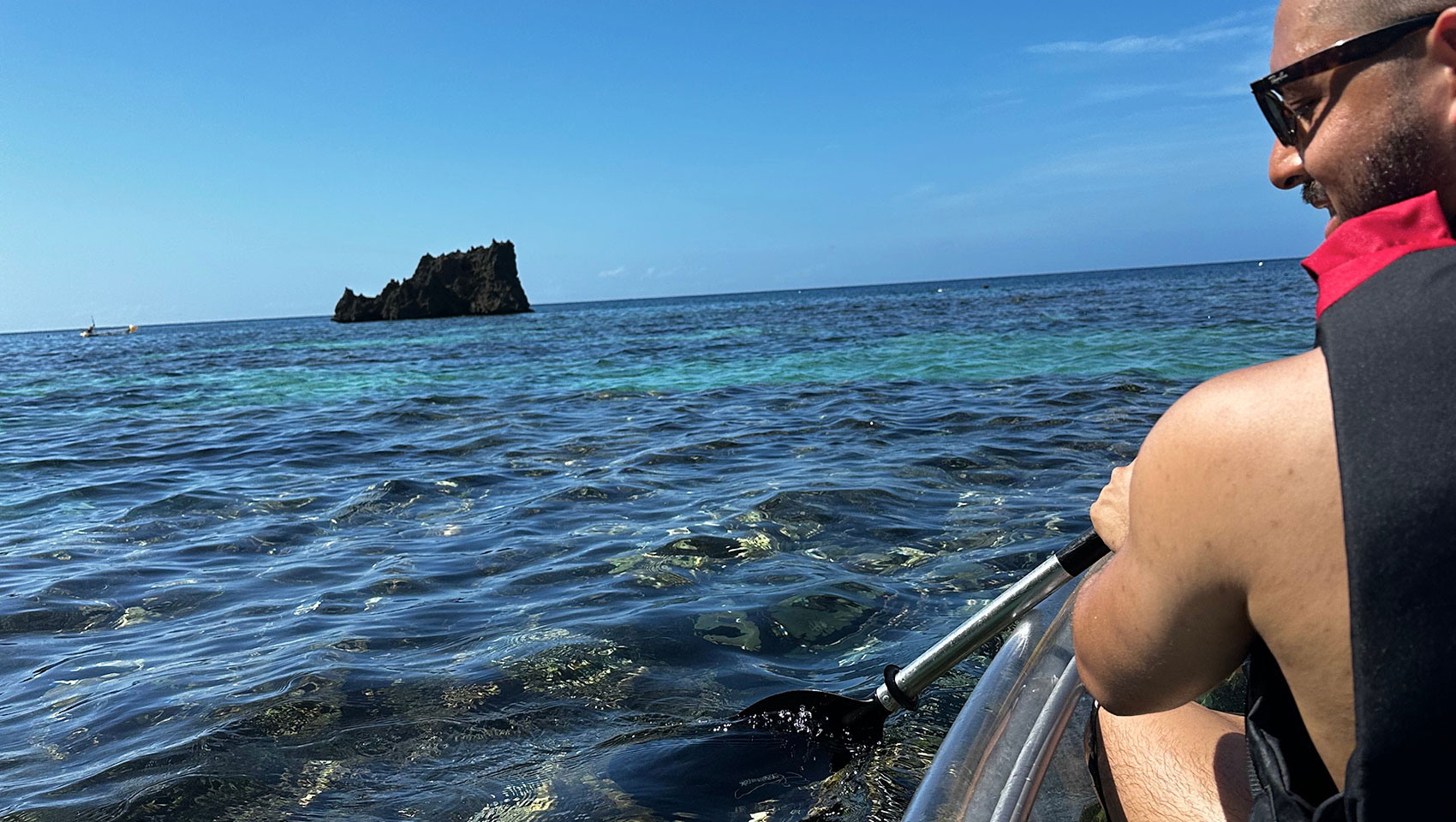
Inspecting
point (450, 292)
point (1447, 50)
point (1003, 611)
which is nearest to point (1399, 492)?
point (1447, 50)

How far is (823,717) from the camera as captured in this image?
3.50 m

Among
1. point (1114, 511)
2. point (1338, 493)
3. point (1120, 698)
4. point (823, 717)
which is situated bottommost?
point (823, 717)

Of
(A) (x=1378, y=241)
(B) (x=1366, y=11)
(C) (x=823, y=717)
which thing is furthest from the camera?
(C) (x=823, y=717)

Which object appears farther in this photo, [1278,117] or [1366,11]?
[1278,117]

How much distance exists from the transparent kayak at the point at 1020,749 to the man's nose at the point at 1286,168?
104 centimetres

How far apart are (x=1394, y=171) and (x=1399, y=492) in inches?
18.1

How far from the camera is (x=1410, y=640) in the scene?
104 cm

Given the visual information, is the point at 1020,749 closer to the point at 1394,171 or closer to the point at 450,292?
the point at 1394,171

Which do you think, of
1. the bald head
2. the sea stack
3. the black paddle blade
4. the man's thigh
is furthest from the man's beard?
the sea stack

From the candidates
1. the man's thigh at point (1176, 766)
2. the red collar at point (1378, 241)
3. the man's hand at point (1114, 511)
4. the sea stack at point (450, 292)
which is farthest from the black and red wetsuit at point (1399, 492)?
the sea stack at point (450, 292)

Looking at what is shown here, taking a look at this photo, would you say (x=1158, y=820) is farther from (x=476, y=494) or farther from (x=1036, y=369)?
(x=1036, y=369)

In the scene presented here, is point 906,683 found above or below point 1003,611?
below

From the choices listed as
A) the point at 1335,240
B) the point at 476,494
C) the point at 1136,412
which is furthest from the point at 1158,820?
the point at 1136,412

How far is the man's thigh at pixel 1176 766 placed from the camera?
69.6 inches
